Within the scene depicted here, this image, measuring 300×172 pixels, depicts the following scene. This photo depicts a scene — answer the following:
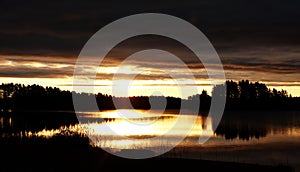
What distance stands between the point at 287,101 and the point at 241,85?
25.8 metres

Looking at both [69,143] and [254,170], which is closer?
[254,170]

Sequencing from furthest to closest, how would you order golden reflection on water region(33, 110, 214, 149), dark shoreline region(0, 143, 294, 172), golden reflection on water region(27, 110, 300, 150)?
golden reflection on water region(33, 110, 214, 149), golden reflection on water region(27, 110, 300, 150), dark shoreline region(0, 143, 294, 172)

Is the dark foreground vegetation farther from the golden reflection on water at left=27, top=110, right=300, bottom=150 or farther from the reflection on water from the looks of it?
the reflection on water

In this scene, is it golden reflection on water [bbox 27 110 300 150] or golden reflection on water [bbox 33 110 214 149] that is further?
golden reflection on water [bbox 33 110 214 149]

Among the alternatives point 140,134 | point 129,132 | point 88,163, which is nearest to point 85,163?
point 88,163

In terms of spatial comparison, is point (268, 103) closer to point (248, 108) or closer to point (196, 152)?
point (248, 108)

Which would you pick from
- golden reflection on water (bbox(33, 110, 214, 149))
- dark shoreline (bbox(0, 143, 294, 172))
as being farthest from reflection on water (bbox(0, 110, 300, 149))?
dark shoreline (bbox(0, 143, 294, 172))

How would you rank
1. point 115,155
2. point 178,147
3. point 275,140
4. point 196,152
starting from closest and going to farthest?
point 115,155 < point 196,152 < point 178,147 < point 275,140

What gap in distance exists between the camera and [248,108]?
139 m

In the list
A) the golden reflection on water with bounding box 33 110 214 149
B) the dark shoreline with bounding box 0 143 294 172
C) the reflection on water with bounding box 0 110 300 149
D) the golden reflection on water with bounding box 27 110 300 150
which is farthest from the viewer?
the reflection on water with bounding box 0 110 300 149

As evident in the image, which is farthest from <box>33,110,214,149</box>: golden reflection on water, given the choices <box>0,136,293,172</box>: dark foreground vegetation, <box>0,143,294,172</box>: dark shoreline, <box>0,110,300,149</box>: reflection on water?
<box>0,143,294,172</box>: dark shoreline

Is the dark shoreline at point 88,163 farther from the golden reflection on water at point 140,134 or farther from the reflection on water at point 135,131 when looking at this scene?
the reflection on water at point 135,131

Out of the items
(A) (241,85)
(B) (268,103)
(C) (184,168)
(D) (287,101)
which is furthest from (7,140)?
(D) (287,101)

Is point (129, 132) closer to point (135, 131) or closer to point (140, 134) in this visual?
point (140, 134)
